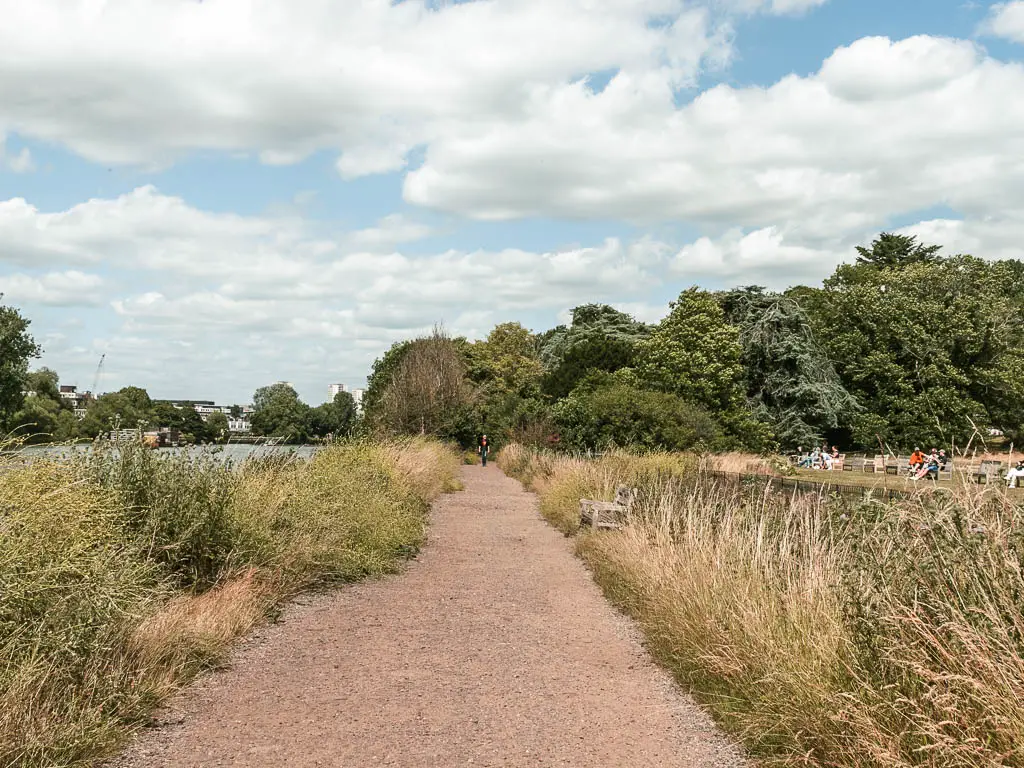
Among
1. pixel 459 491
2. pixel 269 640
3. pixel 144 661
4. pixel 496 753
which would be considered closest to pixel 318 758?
pixel 496 753

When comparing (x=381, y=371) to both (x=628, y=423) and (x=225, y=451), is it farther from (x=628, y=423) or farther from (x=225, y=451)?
(x=225, y=451)

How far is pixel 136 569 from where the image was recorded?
5.95 m

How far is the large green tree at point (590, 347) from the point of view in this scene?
1870 inches

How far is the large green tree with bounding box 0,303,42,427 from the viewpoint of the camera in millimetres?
43688

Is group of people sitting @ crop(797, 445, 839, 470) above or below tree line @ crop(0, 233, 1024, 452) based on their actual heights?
below

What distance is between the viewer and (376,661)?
6.85 metres

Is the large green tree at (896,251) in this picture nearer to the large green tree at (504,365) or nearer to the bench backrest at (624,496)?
the large green tree at (504,365)

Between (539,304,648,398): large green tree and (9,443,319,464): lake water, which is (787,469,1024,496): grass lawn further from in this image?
(539,304,648,398): large green tree

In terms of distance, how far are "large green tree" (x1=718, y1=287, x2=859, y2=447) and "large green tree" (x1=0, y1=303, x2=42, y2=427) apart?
36.1 m

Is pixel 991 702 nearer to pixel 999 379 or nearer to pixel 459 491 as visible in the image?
pixel 459 491

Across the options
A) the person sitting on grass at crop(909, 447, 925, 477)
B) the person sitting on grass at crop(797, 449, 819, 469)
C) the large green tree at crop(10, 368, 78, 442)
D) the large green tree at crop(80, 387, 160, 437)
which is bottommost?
the person sitting on grass at crop(797, 449, 819, 469)

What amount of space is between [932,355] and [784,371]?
26.3ft

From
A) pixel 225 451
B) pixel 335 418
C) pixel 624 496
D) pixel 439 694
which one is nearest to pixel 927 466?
pixel 439 694

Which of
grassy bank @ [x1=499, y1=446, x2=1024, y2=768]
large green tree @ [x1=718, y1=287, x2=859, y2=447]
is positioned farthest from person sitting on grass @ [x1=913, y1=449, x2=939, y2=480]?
large green tree @ [x1=718, y1=287, x2=859, y2=447]
